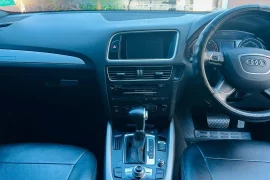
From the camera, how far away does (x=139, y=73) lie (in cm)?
140

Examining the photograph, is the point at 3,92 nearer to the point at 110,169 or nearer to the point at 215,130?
the point at 110,169

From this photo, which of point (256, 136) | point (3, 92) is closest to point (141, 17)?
point (3, 92)

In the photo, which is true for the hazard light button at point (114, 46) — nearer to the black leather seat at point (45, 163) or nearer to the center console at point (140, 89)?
the center console at point (140, 89)

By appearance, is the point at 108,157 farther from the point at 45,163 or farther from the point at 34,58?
the point at 34,58

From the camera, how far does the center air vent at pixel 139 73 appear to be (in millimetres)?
1393

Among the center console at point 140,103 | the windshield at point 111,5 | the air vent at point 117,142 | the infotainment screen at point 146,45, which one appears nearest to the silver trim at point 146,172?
the center console at point 140,103

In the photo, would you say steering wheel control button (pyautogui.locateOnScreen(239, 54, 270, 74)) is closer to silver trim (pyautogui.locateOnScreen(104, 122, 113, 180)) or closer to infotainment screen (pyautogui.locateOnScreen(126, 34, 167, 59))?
Answer: infotainment screen (pyautogui.locateOnScreen(126, 34, 167, 59))

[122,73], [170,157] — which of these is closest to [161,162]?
[170,157]

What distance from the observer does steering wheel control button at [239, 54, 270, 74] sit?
4.29 feet

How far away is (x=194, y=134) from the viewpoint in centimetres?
200

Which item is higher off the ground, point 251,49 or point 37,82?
point 251,49

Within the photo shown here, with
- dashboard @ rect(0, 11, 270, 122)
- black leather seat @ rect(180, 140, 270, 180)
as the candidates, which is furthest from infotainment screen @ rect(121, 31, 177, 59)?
black leather seat @ rect(180, 140, 270, 180)

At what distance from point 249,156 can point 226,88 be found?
0.32 metres

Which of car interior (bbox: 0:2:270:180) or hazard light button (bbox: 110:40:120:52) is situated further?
hazard light button (bbox: 110:40:120:52)
